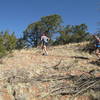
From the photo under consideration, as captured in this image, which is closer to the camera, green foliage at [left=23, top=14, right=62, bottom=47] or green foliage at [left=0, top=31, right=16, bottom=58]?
green foliage at [left=0, top=31, right=16, bottom=58]

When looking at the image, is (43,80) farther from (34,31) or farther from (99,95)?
(34,31)

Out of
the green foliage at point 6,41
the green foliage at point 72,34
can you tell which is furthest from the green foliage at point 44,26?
the green foliage at point 6,41

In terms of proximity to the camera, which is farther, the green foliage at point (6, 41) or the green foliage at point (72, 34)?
the green foliage at point (72, 34)

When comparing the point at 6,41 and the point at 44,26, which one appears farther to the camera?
the point at 44,26

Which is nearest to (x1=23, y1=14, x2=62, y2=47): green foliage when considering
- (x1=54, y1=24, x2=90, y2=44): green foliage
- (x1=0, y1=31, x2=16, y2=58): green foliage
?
(x1=54, y1=24, x2=90, y2=44): green foliage

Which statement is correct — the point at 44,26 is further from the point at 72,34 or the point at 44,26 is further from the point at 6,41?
the point at 6,41

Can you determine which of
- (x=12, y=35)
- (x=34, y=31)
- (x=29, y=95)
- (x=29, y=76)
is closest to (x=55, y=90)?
(x=29, y=95)

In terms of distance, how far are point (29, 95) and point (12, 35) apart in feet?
20.7

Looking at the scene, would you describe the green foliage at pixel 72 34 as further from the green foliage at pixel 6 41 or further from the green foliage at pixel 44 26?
the green foliage at pixel 6 41

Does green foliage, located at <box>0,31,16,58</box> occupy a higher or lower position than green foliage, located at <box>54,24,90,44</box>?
lower

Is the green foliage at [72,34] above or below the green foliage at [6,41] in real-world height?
above

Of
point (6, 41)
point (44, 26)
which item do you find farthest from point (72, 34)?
point (6, 41)

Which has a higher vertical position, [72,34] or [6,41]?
[72,34]

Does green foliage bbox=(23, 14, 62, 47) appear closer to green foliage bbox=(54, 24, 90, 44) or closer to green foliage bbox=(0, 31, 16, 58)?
green foliage bbox=(54, 24, 90, 44)
